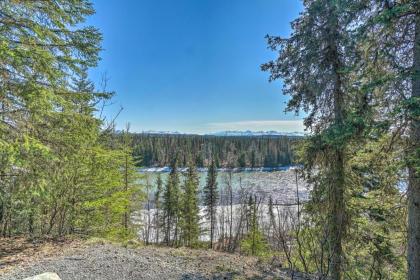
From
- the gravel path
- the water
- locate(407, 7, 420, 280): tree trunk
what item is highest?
locate(407, 7, 420, 280): tree trunk

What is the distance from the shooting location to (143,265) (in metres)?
5.91

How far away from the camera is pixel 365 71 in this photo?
541 cm

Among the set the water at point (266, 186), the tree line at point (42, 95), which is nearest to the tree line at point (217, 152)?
the water at point (266, 186)

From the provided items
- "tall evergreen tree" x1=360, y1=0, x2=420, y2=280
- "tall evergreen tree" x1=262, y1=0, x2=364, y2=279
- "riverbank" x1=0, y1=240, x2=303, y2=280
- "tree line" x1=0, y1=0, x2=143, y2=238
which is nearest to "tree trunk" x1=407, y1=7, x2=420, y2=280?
"tall evergreen tree" x1=360, y1=0, x2=420, y2=280

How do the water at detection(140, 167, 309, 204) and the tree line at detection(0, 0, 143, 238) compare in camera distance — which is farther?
the water at detection(140, 167, 309, 204)

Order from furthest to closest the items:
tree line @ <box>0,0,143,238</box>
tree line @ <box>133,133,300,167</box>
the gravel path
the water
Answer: tree line @ <box>133,133,300,167</box> → the water → the gravel path → tree line @ <box>0,0,143,238</box>

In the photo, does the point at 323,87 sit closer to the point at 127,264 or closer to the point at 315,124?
the point at 315,124

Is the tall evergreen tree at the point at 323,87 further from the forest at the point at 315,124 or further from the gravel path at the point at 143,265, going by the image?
the gravel path at the point at 143,265

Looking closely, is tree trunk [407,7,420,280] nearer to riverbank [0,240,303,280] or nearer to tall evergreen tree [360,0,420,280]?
tall evergreen tree [360,0,420,280]

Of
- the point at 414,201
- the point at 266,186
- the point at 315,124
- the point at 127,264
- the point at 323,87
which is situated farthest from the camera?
the point at 266,186

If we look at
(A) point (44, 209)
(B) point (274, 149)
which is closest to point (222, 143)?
(B) point (274, 149)

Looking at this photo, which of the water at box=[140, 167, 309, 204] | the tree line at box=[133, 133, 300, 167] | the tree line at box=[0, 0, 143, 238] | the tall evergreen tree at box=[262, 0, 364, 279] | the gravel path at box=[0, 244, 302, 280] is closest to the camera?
the tree line at box=[0, 0, 143, 238]

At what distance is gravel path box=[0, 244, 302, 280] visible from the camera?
17.3 feet

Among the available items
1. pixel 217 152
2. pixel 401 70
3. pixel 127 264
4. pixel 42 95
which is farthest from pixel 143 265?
pixel 217 152
